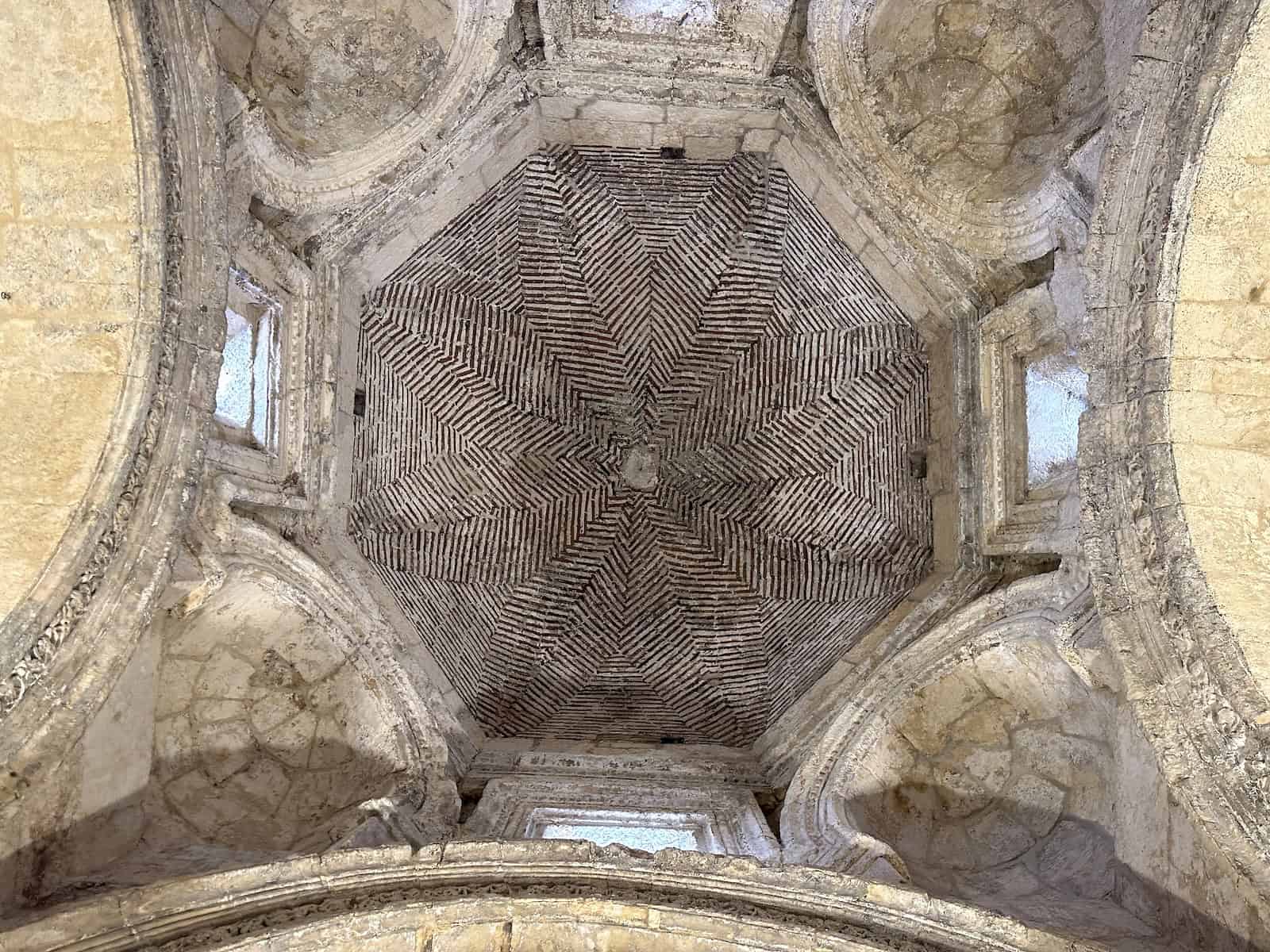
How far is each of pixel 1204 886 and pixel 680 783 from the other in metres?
2.89

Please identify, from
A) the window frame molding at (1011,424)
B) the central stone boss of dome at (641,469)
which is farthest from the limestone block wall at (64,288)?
the window frame molding at (1011,424)

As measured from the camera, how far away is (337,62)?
18.2ft

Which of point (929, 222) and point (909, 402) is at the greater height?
point (929, 222)

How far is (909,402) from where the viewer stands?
6.94 meters

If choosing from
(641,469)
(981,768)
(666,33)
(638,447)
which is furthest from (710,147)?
(981,768)

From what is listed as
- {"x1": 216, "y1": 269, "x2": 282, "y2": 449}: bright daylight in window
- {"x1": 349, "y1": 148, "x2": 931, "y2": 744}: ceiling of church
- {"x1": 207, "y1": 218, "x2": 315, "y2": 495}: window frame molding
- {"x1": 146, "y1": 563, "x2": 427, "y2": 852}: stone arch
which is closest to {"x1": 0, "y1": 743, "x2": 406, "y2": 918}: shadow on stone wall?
{"x1": 146, "y1": 563, "x2": 427, "y2": 852}: stone arch

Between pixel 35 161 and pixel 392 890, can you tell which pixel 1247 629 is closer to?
pixel 392 890

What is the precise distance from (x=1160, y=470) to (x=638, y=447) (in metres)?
4.42

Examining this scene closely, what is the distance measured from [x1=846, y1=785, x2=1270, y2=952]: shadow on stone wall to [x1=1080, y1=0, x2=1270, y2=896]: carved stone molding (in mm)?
466

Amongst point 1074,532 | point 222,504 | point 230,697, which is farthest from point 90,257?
point 1074,532

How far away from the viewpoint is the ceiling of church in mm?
6871

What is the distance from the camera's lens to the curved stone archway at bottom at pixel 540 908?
3.81 meters

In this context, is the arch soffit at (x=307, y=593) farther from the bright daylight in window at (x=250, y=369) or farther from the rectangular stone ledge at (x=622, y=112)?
the rectangular stone ledge at (x=622, y=112)

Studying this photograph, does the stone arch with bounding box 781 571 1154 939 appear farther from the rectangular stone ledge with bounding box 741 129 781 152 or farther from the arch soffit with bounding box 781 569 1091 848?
the rectangular stone ledge with bounding box 741 129 781 152
